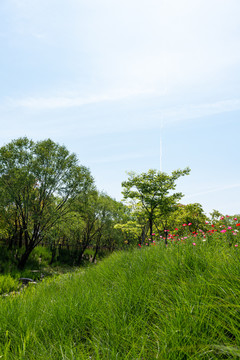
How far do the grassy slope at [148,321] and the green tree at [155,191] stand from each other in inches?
645

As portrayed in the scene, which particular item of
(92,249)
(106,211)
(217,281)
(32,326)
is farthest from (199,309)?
(92,249)

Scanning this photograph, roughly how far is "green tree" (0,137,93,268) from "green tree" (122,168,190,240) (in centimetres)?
499

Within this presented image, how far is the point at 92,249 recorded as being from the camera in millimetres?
35812

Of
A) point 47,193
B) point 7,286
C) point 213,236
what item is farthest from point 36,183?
point 213,236

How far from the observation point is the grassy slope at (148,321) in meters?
2.00

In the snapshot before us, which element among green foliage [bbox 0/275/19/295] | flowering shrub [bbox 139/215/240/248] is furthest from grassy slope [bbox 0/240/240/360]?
green foliage [bbox 0/275/19/295]

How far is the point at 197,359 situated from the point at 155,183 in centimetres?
1945

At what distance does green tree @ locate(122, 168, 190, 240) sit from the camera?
20.8 meters

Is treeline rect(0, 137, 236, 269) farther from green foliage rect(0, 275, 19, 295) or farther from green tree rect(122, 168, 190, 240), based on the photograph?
green foliage rect(0, 275, 19, 295)

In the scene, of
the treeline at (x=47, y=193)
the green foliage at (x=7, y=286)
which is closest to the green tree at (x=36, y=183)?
the treeline at (x=47, y=193)

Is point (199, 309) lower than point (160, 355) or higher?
higher

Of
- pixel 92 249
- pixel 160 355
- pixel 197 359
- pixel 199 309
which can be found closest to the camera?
pixel 197 359

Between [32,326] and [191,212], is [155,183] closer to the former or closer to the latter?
[191,212]

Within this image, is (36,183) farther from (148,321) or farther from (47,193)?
(148,321)
